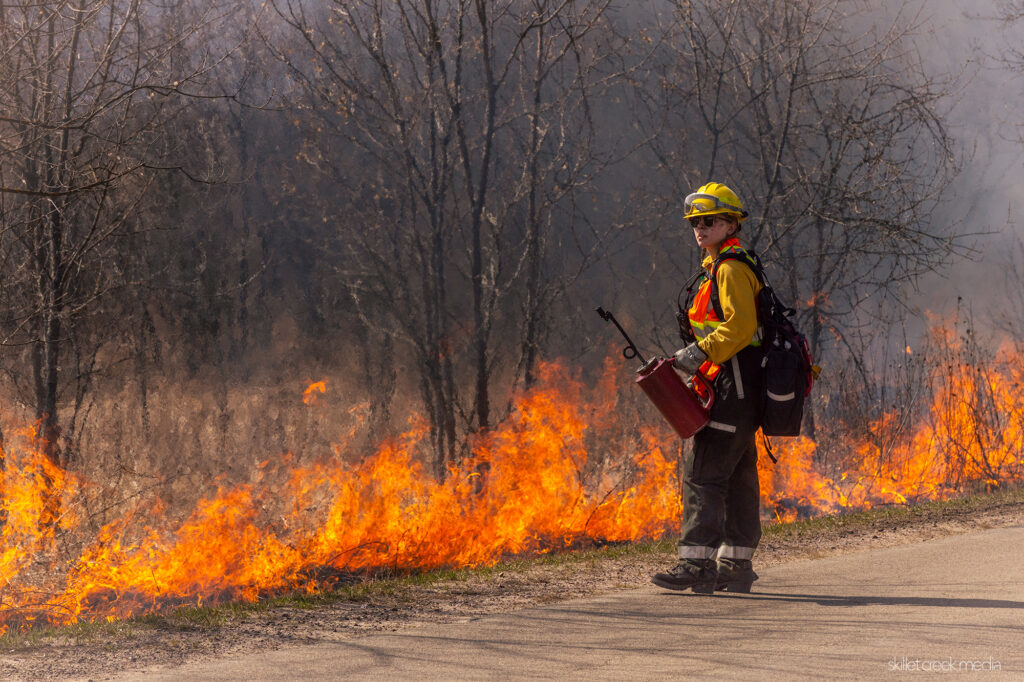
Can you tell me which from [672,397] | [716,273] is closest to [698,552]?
[672,397]

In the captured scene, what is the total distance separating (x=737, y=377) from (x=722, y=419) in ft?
0.76

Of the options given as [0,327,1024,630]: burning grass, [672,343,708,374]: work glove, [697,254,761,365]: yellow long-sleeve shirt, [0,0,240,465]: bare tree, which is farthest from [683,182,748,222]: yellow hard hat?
[0,0,240,465]: bare tree

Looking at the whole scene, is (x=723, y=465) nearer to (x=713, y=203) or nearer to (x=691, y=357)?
(x=691, y=357)

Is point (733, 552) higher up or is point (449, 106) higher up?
point (449, 106)

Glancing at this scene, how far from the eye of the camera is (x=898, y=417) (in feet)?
36.9

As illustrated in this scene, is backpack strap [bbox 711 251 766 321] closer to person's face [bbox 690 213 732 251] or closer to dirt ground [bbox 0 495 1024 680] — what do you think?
person's face [bbox 690 213 732 251]

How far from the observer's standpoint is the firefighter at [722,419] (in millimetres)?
5078

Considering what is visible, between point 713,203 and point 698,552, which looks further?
point 713,203

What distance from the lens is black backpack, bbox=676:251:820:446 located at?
5121 millimetres

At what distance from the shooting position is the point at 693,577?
5168 mm

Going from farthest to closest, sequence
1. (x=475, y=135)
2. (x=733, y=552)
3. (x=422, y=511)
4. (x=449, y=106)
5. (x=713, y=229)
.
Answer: (x=475, y=135), (x=449, y=106), (x=422, y=511), (x=713, y=229), (x=733, y=552)

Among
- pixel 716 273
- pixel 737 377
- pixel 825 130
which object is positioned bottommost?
pixel 737 377

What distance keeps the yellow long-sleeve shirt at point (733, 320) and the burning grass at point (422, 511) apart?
11.2ft

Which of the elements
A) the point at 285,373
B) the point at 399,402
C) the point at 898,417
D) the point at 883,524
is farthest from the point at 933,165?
the point at 285,373
